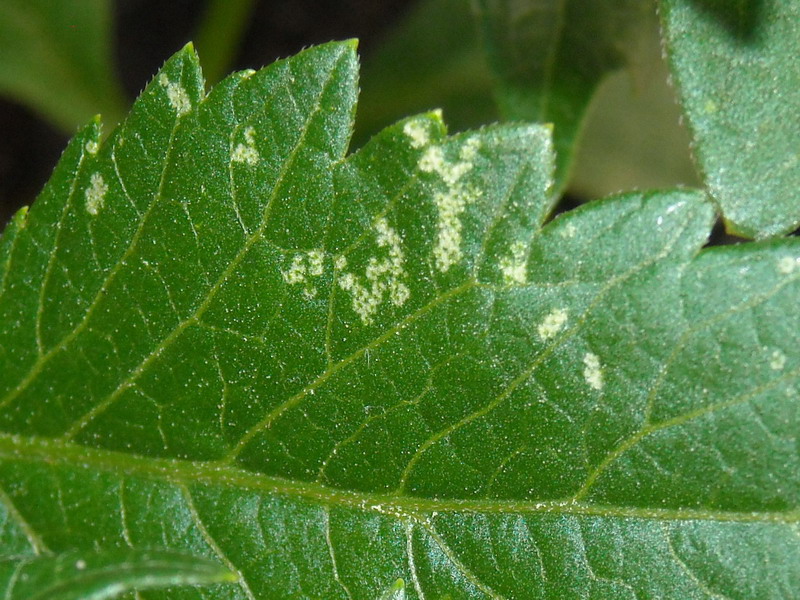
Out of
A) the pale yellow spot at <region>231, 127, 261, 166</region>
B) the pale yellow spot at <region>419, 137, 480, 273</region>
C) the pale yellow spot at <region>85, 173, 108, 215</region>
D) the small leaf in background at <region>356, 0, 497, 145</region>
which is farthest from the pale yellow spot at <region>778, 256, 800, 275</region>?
the small leaf in background at <region>356, 0, 497, 145</region>

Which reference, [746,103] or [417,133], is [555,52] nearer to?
[746,103]

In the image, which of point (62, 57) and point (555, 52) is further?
point (62, 57)

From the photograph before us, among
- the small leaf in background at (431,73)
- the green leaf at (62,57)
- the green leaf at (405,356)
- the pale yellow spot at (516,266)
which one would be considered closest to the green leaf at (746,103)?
the green leaf at (405,356)

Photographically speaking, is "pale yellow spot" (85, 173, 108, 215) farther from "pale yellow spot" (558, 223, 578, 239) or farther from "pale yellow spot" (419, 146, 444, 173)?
"pale yellow spot" (558, 223, 578, 239)

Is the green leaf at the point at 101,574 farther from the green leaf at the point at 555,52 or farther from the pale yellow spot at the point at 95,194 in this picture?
the green leaf at the point at 555,52

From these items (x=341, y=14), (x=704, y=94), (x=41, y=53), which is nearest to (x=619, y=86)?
(x=341, y=14)

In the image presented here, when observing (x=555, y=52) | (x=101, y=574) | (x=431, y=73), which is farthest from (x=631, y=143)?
(x=101, y=574)
